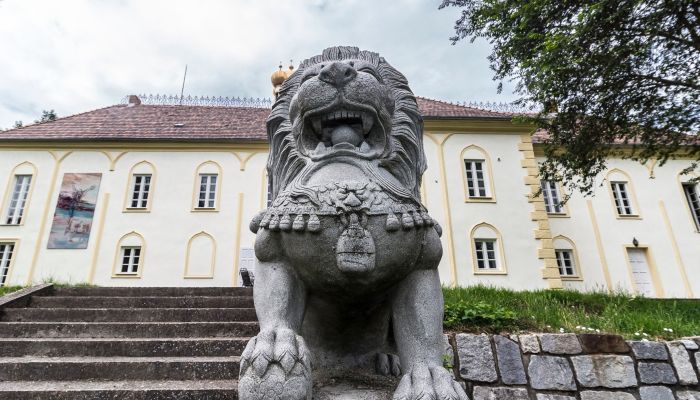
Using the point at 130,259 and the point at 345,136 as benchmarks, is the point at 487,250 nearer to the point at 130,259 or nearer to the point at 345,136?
the point at 130,259

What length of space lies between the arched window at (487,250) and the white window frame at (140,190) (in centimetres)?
1294

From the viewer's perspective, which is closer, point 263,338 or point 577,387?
point 263,338

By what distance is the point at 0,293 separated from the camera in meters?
7.55

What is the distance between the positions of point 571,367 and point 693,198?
1975 cm

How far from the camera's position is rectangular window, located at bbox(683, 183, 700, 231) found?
17686 mm

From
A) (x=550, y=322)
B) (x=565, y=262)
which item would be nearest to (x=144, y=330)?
(x=550, y=322)

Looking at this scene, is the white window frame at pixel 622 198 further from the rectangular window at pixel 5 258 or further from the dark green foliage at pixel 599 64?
the rectangular window at pixel 5 258

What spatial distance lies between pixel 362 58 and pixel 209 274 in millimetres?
14246

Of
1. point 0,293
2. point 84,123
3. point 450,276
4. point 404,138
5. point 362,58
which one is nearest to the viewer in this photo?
point 404,138

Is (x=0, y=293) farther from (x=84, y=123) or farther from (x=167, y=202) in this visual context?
(x=84, y=123)

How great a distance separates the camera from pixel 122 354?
3.67 metres

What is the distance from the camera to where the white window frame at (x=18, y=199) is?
51.6 feet

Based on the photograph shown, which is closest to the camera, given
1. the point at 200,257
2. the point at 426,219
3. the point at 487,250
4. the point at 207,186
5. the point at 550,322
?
the point at 426,219

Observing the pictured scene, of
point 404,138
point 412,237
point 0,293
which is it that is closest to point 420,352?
point 412,237
